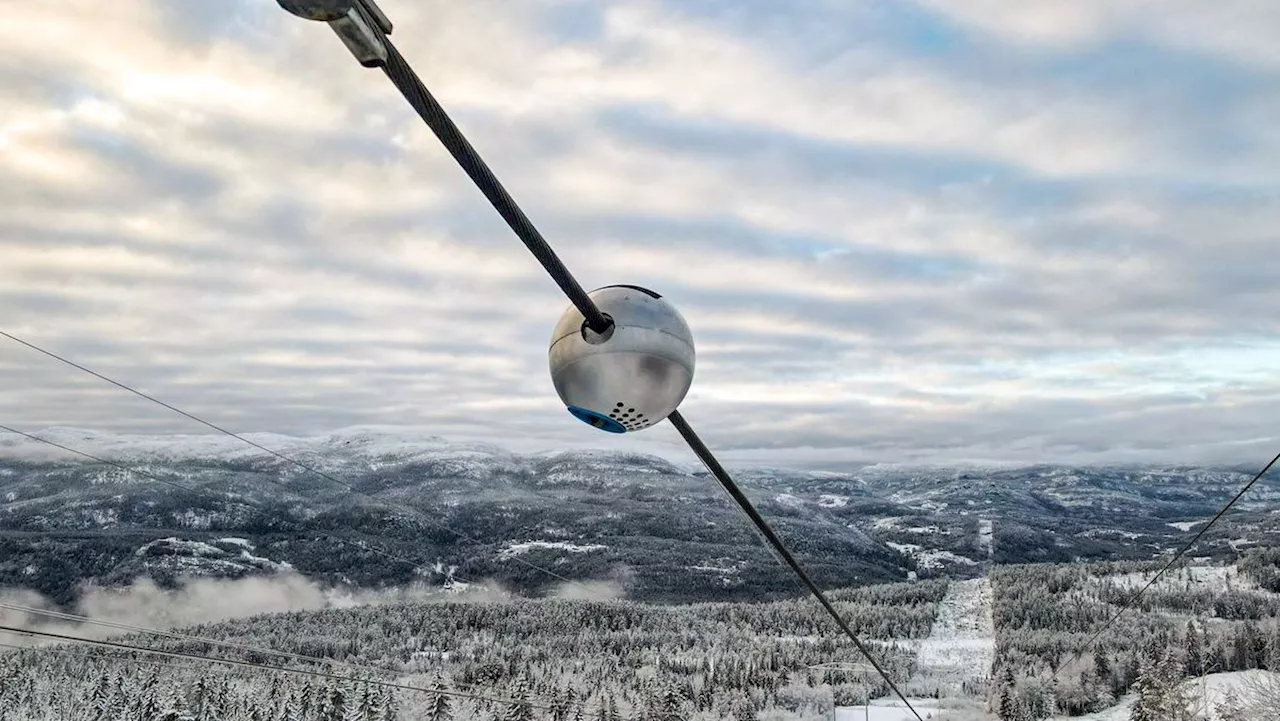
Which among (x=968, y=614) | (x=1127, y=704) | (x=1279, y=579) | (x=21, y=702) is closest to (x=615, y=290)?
(x=1127, y=704)

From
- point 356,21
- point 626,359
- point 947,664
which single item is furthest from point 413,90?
point 947,664

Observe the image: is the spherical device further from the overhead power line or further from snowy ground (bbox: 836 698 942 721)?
snowy ground (bbox: 836 698 942 721)

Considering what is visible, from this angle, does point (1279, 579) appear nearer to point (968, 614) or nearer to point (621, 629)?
point (968, 614)

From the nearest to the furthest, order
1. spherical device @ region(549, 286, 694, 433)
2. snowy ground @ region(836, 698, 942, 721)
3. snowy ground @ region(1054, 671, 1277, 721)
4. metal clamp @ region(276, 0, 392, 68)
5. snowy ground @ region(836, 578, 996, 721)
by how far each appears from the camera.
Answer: metal clamp @ region(276, 0, 392, 68) < spherical device @ region(549, 286, 694, 433) < snowy ground @ region(1054, 671, 1277, 721) < snowy ground @ region(836, 698, 942, 721) < snowy ground @ region(836, 578, 996, 721)

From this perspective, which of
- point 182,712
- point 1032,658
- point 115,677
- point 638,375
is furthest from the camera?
point 1032,658

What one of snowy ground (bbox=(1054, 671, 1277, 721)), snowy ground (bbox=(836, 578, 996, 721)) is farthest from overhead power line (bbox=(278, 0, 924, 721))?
snowy ground (bbox=(836, 578, 996, 721))

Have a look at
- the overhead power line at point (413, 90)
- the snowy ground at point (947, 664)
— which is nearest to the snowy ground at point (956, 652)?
the snowy ground at point (947, 664)
